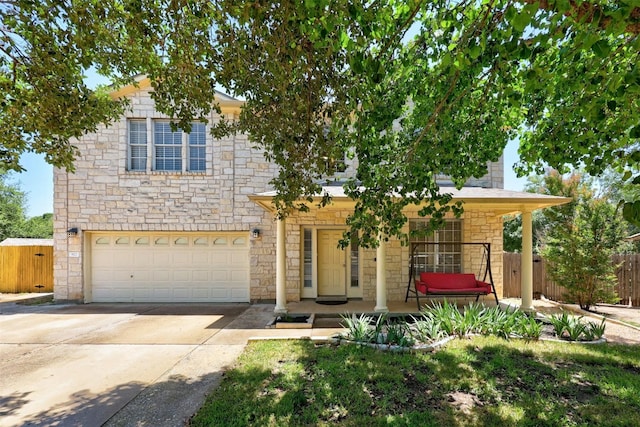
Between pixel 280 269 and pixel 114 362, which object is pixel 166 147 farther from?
pixel 114 362

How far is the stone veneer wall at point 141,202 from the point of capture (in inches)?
360

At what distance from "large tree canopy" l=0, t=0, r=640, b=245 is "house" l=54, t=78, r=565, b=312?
14.7 ft

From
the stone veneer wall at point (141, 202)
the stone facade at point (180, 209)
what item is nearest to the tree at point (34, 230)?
the stone veneer wall at point (141, 202)

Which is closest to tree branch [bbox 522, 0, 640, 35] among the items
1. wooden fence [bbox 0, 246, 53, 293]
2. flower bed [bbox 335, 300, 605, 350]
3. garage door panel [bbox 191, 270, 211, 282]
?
flower bed [bbox 335, 300, 605, 350]

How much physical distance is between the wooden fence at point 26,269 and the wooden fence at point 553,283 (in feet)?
49.3

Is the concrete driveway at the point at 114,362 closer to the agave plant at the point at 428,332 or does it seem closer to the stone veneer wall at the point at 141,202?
the stone veneer wall at the point at 141,202

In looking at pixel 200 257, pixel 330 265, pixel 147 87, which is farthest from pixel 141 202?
pixel 330 265

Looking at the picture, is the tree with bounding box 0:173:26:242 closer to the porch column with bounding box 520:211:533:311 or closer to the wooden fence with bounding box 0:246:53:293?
the wooden fence with bounding box 0:246:53:293

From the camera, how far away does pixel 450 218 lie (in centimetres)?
916

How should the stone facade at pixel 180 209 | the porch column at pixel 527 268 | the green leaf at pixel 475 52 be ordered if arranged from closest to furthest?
1. the green leaf at pixel 475 52
2. the porch column at pixel 527 268
3. the stone facade at pixel 180 209

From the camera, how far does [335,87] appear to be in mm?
3701

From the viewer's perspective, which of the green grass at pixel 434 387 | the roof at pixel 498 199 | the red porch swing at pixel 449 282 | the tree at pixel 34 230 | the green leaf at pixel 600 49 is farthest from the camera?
the tree at pixel 34 230

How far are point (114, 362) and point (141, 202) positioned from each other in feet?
18.7

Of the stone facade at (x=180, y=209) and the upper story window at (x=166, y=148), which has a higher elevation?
the upper story window at (x=166, y=148)
